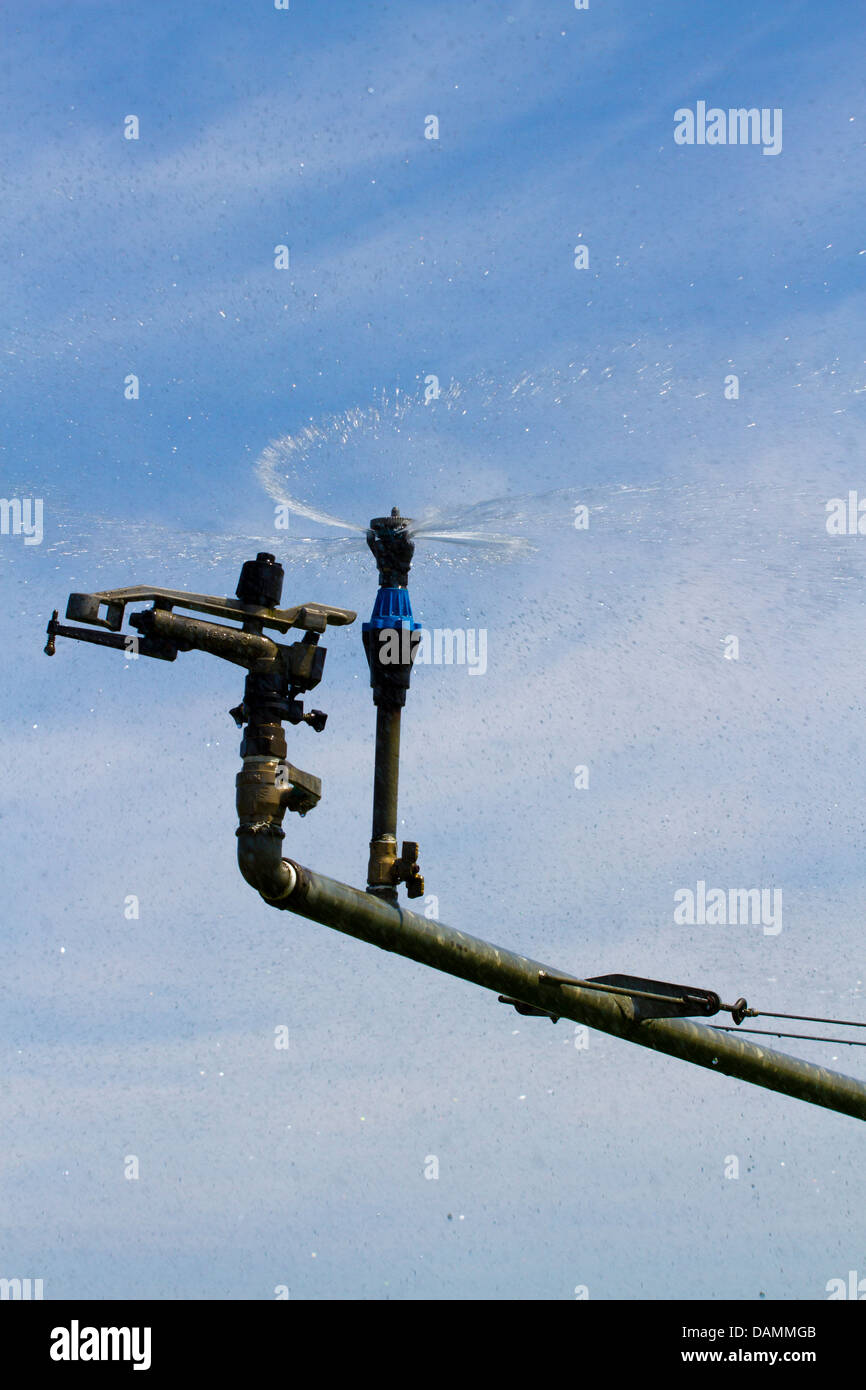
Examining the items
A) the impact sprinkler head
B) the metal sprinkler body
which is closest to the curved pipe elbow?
the metal sprinkler body

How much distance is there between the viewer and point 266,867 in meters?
11.5

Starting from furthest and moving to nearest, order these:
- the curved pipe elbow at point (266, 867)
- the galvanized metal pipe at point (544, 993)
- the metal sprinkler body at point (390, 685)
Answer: the metal sprinkler body at point (390, 685) → the galvanized metal pipe at point (544, 993) → the curved pipe elbow at point (266, 867)

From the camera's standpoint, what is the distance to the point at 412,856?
12.5m

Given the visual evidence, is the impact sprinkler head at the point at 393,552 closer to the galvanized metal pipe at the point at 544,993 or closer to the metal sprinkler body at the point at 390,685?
the metal sprinkler body at the point at 390,685

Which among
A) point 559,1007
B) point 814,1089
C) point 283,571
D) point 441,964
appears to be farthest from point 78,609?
point 814,1089

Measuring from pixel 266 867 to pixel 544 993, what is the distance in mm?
2780

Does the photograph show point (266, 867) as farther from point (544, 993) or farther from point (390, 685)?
point (544, 993)

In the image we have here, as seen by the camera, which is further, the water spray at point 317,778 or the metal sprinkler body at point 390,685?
the metal sprinkler body at point 390,685

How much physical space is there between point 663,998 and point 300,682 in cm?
358

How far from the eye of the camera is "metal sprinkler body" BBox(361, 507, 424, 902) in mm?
12477

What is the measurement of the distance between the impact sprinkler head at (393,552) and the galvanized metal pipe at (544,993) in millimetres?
2356

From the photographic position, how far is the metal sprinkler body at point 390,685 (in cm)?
1248

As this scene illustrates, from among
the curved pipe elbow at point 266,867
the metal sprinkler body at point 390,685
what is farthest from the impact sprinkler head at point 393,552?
the curved pipe elbow at point 266,867

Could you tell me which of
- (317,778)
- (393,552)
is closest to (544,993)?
(317,778)
